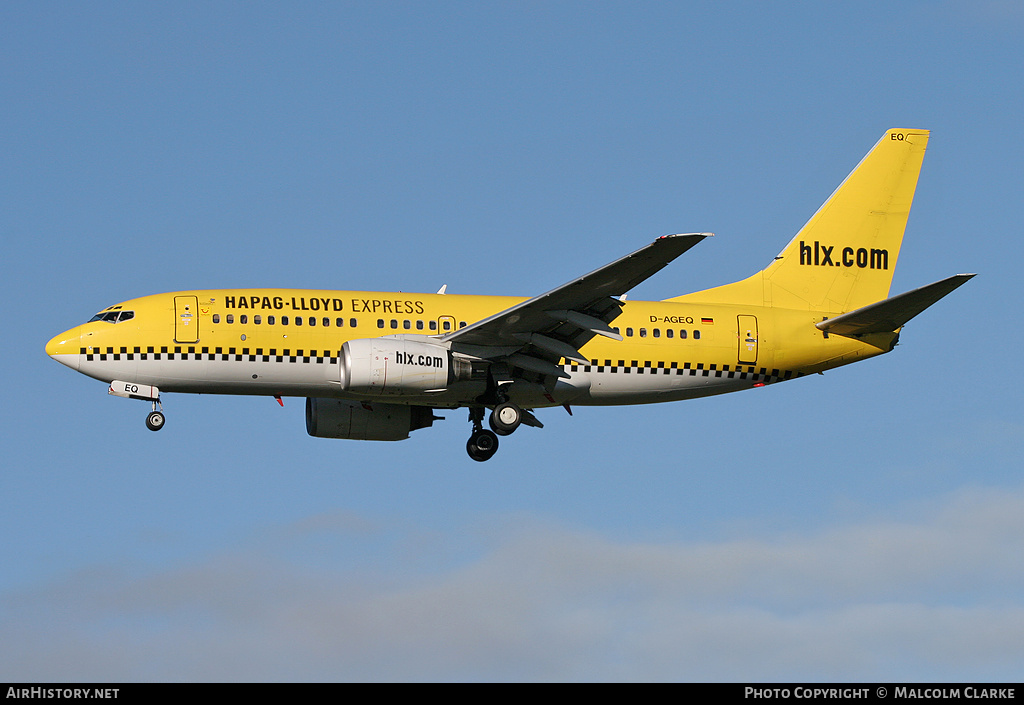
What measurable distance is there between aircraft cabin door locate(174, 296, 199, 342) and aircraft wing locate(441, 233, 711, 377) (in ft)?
23.4

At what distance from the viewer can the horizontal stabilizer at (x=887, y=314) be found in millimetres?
42719

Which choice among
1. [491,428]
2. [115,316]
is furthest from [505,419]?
[115,316]

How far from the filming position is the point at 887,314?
1777 inches

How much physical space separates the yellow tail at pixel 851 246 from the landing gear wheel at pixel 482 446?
7.52 m

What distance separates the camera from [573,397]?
45344mm

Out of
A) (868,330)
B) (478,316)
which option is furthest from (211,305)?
(868,330)

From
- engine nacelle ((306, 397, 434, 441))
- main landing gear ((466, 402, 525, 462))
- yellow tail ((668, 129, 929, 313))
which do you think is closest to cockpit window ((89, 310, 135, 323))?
engine nacelle ((306, 397, 434, 441))

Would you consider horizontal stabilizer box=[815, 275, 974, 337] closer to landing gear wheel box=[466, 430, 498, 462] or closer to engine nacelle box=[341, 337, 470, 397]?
landing gear wheel box=[466, 430, 498, 462]

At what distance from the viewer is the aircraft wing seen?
1516 inches

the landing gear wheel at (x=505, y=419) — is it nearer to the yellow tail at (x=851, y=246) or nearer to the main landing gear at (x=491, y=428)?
the main landing gear at (x=491, y=428)

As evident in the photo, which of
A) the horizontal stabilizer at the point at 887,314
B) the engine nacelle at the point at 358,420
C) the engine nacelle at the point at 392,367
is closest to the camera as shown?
the engine nacelle at the point at 392,367

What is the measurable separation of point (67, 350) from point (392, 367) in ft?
31.2

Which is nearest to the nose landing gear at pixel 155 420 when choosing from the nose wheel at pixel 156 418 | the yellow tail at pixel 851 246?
the nose wheel at pixel 156 418

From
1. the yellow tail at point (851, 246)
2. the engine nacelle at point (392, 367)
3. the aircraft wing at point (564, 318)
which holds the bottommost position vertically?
the engine nacelle at point (392, 367)
